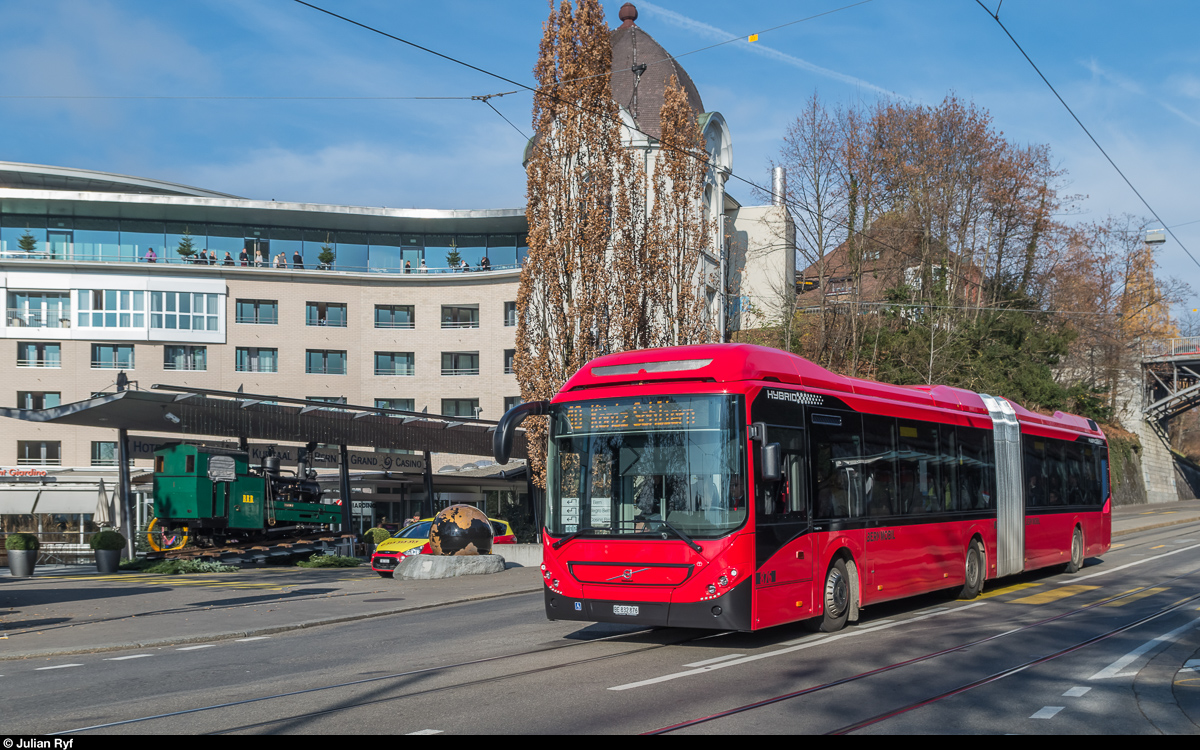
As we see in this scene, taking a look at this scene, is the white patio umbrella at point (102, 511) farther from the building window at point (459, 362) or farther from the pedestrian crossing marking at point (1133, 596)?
the pedestrian crossing marking at point (1133, 596)

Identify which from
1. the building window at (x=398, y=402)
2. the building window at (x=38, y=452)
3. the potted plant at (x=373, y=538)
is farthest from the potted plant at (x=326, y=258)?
the potted plant at (x=373, y=538)

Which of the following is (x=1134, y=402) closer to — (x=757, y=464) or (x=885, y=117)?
(x=885, y=117)

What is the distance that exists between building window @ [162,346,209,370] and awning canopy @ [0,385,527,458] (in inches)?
788

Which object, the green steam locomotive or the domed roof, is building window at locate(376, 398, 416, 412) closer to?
the domed roof

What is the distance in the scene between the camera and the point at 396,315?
58438mm

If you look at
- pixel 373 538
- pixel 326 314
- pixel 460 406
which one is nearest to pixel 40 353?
pixel 326 314

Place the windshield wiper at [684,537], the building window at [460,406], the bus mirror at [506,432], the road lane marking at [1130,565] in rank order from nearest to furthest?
the windshield wiper at [684,537]
the bus mirror at [506,432]
the road lane marking at [1130,565]
the building window at [460,406]

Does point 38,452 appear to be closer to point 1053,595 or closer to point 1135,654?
point 1053,595

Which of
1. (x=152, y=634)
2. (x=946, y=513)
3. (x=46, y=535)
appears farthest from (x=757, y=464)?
(x=46, y=535)

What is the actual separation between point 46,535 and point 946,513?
2969cm

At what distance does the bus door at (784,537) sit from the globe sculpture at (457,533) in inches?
573

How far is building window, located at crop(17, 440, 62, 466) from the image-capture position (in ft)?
176

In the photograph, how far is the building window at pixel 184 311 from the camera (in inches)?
2195

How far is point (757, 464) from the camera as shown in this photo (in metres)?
10.7
